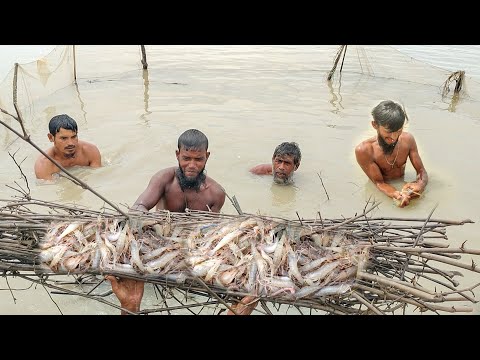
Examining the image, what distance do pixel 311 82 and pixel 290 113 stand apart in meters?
2.19

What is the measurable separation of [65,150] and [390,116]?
3.73 m

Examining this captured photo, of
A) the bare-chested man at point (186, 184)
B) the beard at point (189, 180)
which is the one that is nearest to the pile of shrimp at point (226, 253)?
the bare-chested man at point (186, 184)

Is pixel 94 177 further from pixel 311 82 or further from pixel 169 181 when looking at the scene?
pixel 311 82

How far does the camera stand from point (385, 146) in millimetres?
5359

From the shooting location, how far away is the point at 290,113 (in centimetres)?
814

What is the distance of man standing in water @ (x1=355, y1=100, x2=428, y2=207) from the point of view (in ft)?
16.4

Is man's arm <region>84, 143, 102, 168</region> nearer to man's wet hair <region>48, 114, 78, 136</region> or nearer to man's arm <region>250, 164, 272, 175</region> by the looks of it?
man's wet hair <region>48, 114, 78, 136</region>

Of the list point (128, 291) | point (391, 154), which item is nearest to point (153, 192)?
point (128, 291)

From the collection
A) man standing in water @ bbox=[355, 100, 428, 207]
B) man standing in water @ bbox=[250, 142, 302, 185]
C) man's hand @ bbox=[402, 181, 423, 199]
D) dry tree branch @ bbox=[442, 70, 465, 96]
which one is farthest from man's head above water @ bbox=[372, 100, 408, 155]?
dry tree branch @ bbox=[442, 70, 465, 96]

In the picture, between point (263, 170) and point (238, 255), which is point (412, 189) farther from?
point (238, 255)

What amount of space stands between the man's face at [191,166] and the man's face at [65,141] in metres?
2.18

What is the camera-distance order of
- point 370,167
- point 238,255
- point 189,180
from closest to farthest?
1. point 238,255
2. point 189,180
3. point 370,167

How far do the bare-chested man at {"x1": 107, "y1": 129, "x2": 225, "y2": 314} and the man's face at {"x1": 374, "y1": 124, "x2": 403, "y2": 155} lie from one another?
7.18 ft

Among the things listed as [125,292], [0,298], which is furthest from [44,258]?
[0,298]
